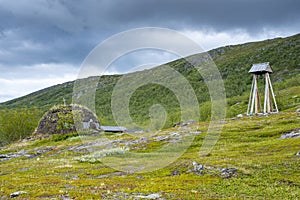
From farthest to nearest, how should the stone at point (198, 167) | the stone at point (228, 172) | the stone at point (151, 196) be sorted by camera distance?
1. the stone at point (198, 167)
2. the stone at point (228, 172)
3. the stone at point (151, 196)

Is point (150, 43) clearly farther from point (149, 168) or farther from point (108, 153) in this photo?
point (108, 153)

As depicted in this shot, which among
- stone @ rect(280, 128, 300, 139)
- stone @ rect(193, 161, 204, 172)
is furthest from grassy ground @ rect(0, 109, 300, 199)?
stone @ rect(280, 128, 300, 139)

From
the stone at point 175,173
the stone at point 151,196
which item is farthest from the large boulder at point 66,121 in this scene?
the stone at point 151,196

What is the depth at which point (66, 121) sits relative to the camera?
88.4 meters

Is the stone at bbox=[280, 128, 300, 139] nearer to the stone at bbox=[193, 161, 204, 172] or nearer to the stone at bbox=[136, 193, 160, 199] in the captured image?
the stone at bbox=[193, 161, 204, 172]

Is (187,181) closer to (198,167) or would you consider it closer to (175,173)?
(198,167)

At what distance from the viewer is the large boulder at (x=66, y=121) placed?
3460 inches

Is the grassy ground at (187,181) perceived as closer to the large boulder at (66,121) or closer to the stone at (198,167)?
the stone at (198,167)

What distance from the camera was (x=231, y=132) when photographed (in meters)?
52.8

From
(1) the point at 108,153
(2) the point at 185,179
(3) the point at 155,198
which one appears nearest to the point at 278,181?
(2) the point at 185,179

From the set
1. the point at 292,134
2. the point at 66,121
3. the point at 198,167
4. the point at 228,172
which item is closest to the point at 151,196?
the point at 228,172

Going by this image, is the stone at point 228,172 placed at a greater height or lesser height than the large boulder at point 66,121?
lesser

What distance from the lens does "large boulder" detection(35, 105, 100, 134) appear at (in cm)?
8788

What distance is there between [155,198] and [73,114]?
73895 mm
